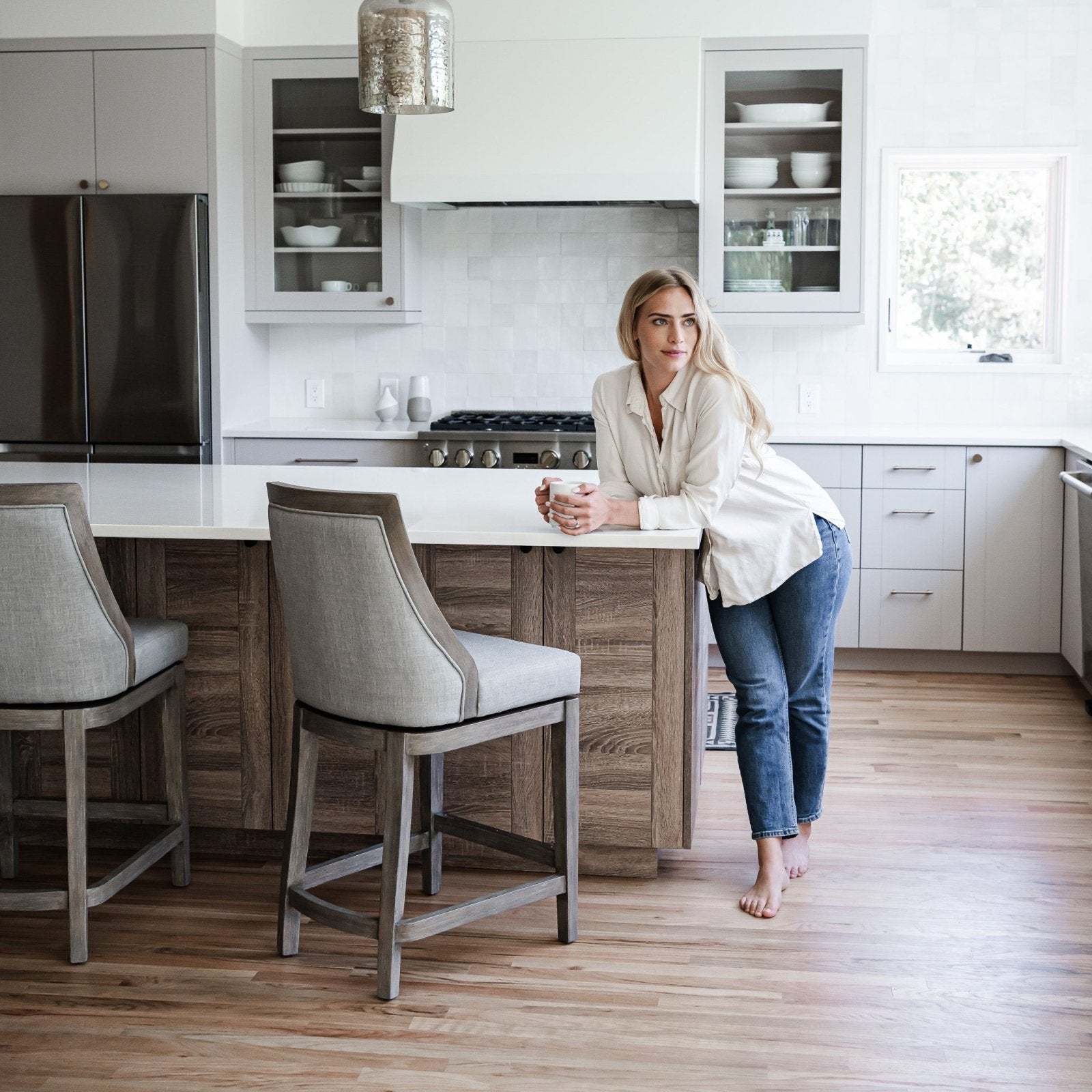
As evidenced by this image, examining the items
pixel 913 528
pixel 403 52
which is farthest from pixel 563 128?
pixel 403 52

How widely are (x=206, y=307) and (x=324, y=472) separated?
1.49 metres

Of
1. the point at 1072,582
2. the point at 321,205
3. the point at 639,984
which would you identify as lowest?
the point at 639,984

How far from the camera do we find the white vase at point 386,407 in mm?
5078

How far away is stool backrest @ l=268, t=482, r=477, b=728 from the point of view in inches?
85.4

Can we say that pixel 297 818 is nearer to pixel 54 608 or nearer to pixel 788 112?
pixel 54 608

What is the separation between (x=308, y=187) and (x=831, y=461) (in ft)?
6.97

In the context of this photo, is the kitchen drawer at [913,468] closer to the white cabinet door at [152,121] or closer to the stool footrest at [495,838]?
the stool footrest at [495,838]

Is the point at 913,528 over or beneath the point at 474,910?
over

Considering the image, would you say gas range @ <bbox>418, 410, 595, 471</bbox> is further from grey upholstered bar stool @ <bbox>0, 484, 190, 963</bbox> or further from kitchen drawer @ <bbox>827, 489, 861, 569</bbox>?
grey upholstered bar stool @ <bbox>0, 484, 190, 963</bbox>

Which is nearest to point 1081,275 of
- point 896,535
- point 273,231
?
point 896,535

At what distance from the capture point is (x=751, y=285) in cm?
468

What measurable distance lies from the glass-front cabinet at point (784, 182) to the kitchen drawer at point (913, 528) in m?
0.67

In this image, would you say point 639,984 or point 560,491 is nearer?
point 639,984

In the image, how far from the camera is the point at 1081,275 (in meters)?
4.88
